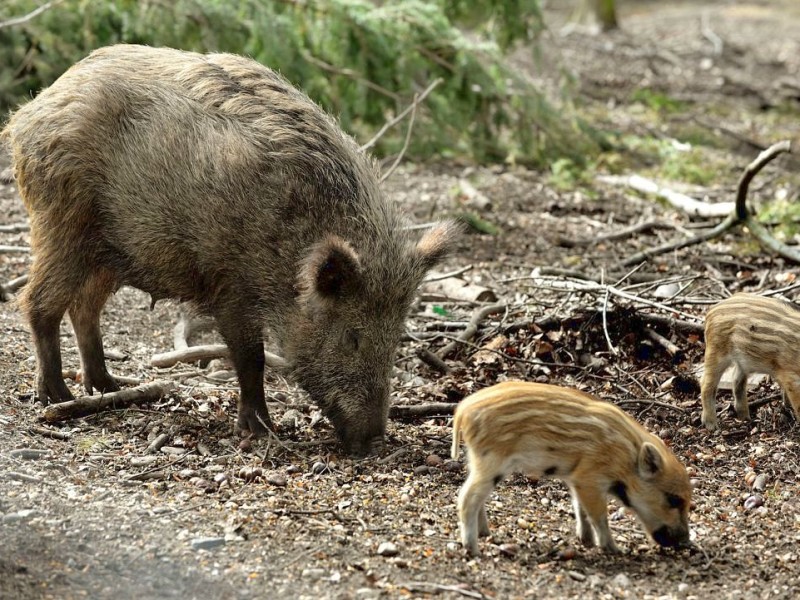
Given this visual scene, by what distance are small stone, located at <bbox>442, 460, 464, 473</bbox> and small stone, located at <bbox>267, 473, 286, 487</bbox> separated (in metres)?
0.79

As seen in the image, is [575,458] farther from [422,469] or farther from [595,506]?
[422,469]

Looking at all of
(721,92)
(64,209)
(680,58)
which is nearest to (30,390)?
(64,209)

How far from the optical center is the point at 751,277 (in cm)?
765

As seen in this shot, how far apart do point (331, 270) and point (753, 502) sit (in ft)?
7.29

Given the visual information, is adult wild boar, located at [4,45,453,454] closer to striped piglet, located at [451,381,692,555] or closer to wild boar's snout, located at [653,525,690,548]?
striped piglet, located at [451,381,692,555]

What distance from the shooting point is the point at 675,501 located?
14.4ft

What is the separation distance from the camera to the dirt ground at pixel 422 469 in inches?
162

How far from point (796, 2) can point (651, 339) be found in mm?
21761

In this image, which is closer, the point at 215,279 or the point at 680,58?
the point at 215,279

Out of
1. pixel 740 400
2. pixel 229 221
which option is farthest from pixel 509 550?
pixel 229 221

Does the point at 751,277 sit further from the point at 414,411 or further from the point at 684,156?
the point at 684,156

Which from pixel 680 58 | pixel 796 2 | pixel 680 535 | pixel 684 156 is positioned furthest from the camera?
pixel 796 2

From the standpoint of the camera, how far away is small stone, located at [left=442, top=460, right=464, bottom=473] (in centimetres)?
528

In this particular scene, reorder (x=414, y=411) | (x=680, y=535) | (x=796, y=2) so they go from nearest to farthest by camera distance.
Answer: (x=680, y=535)
(x=414, y=411)
(x=796, y=2)
